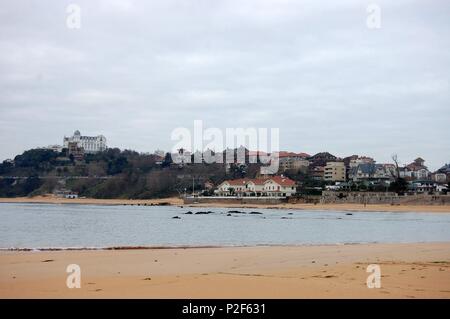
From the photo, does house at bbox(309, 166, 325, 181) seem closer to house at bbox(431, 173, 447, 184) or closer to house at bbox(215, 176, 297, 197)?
house at bbox(215, 176, 297, 197)

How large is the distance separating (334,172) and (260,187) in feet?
102

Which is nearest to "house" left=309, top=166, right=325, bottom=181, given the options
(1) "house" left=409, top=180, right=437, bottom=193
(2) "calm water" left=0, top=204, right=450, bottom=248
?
(1) "house" left=409, top=180, right=437, bottom=193

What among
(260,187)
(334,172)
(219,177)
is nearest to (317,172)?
(334,172)

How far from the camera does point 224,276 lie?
520 inches

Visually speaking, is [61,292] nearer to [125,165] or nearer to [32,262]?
[32,262]

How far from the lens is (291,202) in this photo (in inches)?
4498

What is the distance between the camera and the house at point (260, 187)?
125 metres

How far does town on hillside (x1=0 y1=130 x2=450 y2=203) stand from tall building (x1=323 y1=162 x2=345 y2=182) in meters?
0.27

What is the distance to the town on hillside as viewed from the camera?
407 feet

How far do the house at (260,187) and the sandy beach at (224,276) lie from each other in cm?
10422

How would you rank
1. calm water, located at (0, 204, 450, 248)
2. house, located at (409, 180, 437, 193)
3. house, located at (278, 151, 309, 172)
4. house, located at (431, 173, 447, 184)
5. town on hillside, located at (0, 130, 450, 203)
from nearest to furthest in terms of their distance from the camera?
1. calm water, located at (0, 204, 450, 248)
2. house, located at (409, 180, 437, 193)
3. town on hillside, located at (0, 130, 450, 203)
4. house, located at (431, 173, 447, 184)
5. house, located at (278, 151, 309, 172)

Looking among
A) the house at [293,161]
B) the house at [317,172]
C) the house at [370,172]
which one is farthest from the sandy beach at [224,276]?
the house at [293,161]

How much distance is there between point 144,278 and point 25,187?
17635 centimetres
